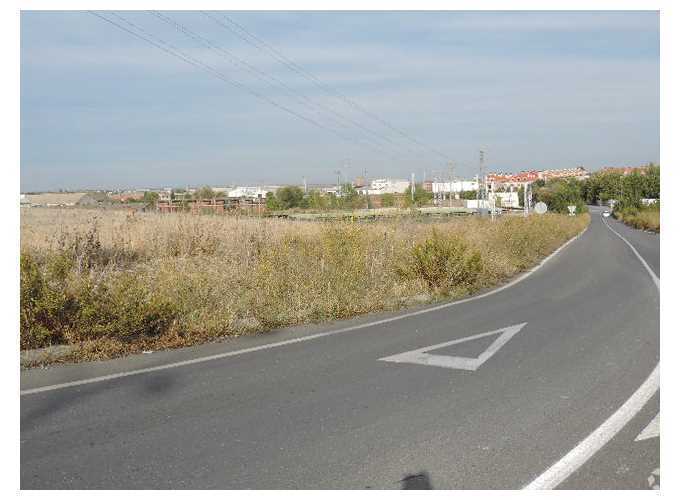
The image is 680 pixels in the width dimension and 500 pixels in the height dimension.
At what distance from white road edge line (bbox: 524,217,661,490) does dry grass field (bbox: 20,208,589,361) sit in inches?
189

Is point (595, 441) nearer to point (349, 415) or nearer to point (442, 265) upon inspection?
point (349, 415)

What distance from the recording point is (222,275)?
1105cm

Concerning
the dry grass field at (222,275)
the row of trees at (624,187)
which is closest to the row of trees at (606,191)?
the row of trees at (624,187)

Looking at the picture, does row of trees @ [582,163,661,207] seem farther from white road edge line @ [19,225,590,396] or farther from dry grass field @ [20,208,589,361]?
white road edge line @ [19,225,590,396]

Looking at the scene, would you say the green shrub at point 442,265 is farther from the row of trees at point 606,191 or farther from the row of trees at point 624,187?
the row of trees at point 624,187

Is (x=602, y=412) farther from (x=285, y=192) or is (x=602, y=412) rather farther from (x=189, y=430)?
(x=285, y=192)

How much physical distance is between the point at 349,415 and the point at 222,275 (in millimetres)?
6321

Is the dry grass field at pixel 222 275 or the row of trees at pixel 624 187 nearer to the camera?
the dry grass field at pixel 222 275

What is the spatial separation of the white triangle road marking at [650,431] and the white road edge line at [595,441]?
159 mm

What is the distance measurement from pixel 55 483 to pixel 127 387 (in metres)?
1.93

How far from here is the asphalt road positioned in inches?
161

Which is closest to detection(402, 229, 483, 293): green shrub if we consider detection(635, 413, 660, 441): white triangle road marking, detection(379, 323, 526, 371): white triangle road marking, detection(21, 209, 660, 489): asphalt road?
detection(21, 209, 660, 489): asphalt road

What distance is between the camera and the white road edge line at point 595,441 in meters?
4.00
